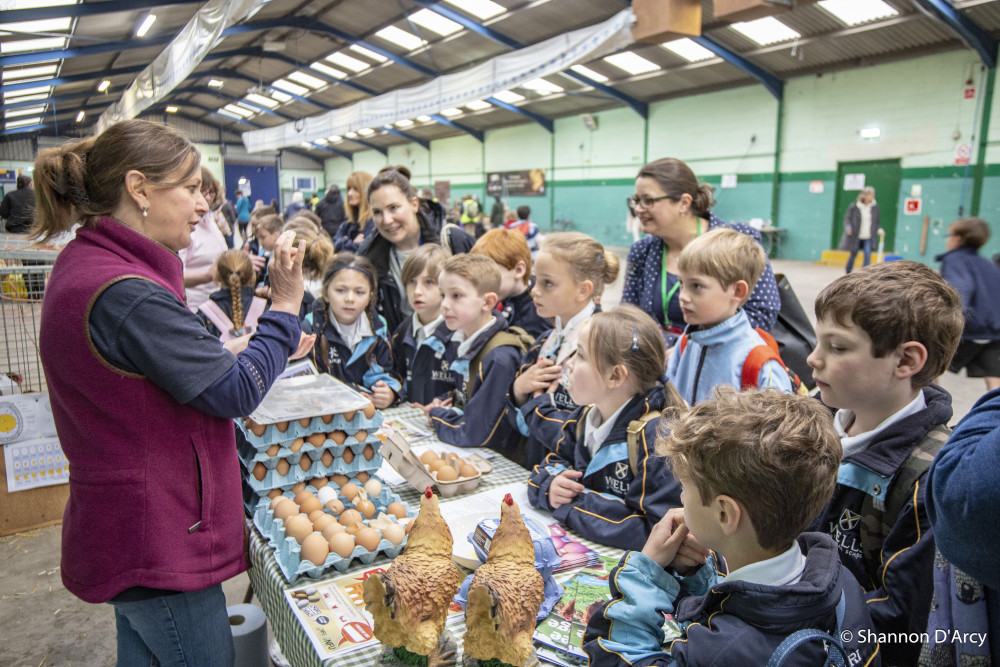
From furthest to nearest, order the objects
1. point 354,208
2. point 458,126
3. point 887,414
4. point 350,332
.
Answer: point 458,126, point 354,208, point 350,332, point 887,414

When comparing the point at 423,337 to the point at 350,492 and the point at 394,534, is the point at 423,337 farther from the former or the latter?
the point at 394,534

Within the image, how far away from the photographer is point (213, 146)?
2625cm

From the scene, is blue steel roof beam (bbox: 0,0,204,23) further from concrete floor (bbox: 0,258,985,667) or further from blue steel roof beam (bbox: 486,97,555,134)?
blue steel roof beam (bbox: 486,97,555,134)

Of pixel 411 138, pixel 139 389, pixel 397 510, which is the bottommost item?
pixel 397 510

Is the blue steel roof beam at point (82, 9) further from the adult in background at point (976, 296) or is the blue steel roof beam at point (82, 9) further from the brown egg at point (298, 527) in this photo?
the adult in background at point (976, 296)

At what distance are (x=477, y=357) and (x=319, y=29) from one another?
11.3 meters

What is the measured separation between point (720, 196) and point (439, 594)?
611 inches

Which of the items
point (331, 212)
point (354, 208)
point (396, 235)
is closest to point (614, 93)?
point (331, 212)

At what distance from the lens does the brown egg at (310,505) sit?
1652mm

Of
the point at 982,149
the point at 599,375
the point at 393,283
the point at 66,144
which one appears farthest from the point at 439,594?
the point at 982,149

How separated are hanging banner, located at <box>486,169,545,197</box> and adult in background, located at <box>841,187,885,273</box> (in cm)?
1001

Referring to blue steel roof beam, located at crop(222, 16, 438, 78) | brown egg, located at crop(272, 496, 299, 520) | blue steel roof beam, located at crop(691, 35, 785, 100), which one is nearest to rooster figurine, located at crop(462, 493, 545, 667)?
brown egg, located at crop(272, 496, 299, 520)

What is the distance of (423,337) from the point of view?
118 inches

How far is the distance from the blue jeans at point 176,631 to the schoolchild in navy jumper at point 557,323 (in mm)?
1088
